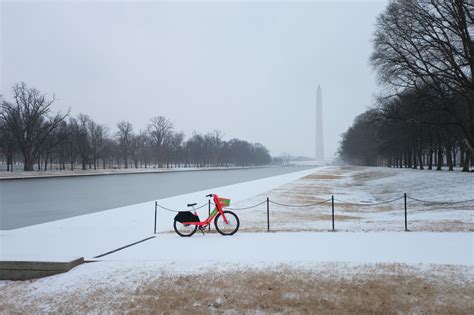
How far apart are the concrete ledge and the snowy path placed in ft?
4.58

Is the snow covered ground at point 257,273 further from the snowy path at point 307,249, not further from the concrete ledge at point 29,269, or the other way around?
the concrete ledge at point 29,269

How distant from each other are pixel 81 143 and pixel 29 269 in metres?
99.3

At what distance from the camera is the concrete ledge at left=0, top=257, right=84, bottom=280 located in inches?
289

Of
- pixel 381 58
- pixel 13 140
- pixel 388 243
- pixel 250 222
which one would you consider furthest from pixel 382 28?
pixel 13 140

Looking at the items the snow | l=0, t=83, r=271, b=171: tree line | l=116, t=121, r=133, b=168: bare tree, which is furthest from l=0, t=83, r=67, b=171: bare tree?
the snow

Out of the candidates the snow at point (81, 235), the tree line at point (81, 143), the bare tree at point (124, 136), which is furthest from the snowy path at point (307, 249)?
the bare tree at point (124, 136)

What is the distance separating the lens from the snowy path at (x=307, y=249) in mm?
8000

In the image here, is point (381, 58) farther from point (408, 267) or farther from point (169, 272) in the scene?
point (169, 272)

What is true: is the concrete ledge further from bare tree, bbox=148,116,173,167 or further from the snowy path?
bare tree, bbox=148,116,173,167

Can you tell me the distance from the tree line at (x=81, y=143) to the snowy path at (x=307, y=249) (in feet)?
255

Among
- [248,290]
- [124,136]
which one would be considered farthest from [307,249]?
[124,136]

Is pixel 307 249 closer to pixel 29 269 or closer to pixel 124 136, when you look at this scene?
pixel 29 269

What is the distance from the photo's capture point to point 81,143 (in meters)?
98.1

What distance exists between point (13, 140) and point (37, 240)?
7987cm
